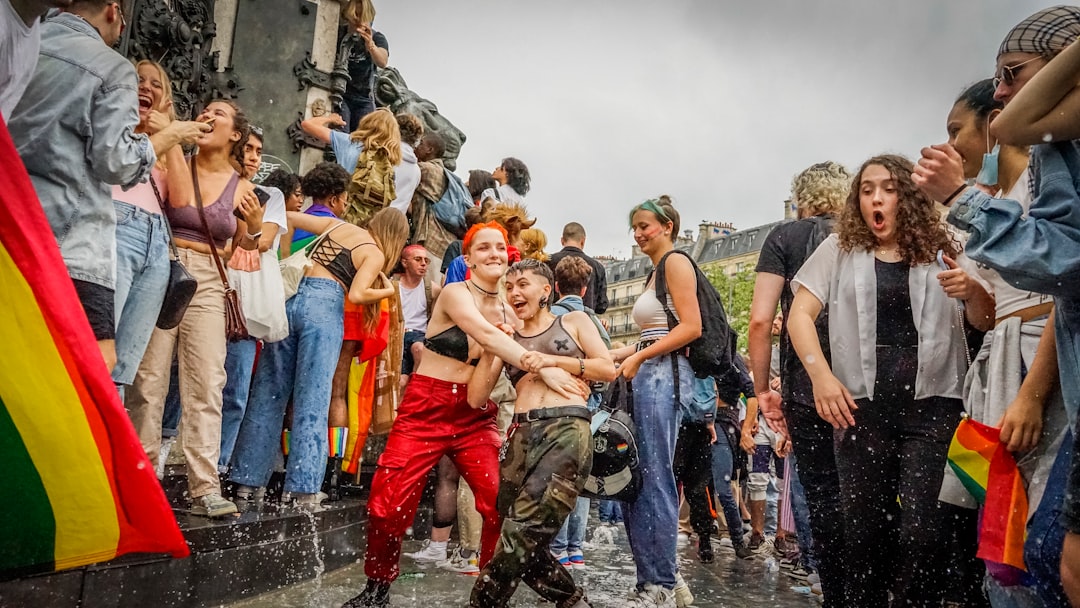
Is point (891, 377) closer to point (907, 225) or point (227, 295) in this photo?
point (907, 225)

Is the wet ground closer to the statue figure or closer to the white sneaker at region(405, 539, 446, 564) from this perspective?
the white sneaker at region(405, 539, 446, 564)

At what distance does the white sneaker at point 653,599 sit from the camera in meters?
4.78

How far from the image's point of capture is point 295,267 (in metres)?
5.89

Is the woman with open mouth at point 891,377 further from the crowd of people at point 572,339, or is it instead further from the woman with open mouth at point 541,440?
the woman with open mouth at point 541,440

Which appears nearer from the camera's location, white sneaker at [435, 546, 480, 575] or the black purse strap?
the black purse strap

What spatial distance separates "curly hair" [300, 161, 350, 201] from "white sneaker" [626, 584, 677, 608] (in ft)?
12.0

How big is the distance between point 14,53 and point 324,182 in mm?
3729

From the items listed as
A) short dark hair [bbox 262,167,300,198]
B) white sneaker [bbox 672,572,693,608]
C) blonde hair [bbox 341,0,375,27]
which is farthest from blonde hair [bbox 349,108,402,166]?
white sneaker [bbox 672,572,693,608]

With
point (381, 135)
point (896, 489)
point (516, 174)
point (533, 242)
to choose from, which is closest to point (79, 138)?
point (896, 489)

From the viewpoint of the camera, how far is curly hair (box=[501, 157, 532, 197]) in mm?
10312

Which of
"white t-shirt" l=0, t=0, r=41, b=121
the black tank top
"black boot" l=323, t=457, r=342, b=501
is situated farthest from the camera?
"black boot" l=323, t=457, r=342, b=501

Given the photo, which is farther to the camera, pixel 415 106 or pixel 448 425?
pixel 415 106

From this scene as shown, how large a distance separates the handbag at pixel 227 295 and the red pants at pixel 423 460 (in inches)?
41.3

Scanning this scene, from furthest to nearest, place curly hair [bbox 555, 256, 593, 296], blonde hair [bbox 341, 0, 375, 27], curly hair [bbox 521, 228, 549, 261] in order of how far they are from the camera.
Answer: blonde hair [bbox 341, 0, 375, 27]
curly hair [bbox 521, 228, 549, 261]
curly hair [bbox 555, 256, 593, 296]
